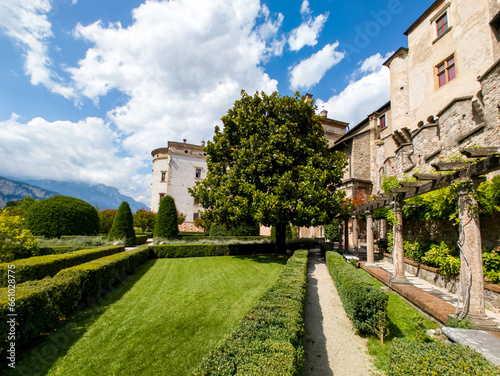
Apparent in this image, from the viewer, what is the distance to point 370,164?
23734 mm

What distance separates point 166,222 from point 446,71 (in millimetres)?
21987

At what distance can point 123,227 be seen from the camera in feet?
58.2

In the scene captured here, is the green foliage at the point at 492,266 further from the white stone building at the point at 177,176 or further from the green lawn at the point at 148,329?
the white stone building at the point at 177,176

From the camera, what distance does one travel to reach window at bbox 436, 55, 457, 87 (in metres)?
14.4

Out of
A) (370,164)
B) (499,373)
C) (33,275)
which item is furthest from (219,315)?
(370,164)

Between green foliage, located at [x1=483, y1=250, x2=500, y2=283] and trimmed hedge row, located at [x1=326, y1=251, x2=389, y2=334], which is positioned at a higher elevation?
green foliage, located at [x1=483, y1=250, x2=500, y2=283]

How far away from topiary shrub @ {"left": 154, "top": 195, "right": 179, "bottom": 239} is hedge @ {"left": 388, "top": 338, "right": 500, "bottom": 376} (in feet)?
58.5

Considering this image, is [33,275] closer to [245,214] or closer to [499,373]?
[245,214]

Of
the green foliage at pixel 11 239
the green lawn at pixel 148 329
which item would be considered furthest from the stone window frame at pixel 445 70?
the green foliage at pixel 11 239

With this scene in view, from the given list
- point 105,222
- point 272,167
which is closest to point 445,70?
point 272,167

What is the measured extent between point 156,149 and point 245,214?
104 ft

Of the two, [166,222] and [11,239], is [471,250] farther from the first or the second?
[166,222]

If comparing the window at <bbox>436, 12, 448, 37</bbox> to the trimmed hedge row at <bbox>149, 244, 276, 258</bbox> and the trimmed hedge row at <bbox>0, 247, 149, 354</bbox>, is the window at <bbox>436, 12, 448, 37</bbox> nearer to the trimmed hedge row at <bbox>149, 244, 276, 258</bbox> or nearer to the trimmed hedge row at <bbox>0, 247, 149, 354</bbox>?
the trimmed hedge row at <bbox>149, 244, 276, 258</bbox>

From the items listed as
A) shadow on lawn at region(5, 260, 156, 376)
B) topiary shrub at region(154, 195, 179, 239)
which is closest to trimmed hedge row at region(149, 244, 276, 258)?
topiary shrub at region(154, 195, 179, 239)
